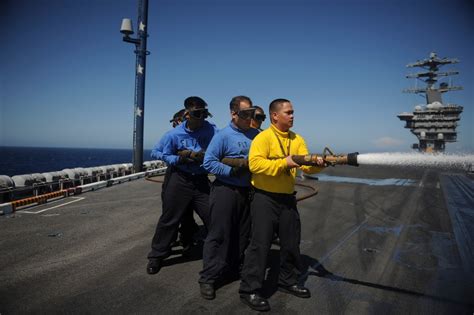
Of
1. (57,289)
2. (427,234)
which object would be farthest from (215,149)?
(427,234)

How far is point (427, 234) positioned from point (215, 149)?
564 centimetres

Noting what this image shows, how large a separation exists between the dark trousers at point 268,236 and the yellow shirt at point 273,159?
5.0 inches

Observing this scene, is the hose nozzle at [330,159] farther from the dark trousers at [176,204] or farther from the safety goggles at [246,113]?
the dark trousers at [176,204]

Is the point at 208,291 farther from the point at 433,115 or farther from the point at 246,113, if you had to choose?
Result: the point at 433,115

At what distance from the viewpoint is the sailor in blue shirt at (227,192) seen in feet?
12.2

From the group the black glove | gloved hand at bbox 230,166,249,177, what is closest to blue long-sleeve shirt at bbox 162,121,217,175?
the black glove

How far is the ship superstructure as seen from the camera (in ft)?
205

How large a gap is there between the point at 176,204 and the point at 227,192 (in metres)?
1.03

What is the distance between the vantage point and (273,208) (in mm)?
3566

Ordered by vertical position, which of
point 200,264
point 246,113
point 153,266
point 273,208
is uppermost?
point 246,113

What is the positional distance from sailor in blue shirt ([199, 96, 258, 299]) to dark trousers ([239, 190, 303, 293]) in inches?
12.1

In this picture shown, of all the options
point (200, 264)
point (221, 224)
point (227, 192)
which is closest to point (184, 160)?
point (227, 192)

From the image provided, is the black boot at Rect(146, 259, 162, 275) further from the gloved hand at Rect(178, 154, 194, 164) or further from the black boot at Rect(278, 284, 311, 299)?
the black boot at Rect(278, 284, 311, 299)

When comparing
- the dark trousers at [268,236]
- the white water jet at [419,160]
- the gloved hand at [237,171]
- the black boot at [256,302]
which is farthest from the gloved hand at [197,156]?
the white water jet at [419,160]
